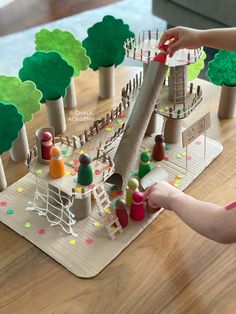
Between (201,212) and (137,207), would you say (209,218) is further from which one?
(137,207)

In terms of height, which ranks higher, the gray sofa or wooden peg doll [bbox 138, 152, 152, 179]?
wooden peg doll [bbox 138, 152, 152, 179]

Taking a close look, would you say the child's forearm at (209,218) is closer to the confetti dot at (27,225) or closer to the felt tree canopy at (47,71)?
the confetti dot at (27,225)

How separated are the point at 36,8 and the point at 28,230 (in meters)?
1.93

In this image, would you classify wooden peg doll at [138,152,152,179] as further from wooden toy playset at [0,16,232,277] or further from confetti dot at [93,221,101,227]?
confetti dot at [93,221,101,227]

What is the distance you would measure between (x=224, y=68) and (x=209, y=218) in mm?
523

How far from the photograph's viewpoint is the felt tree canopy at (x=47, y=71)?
117 cm

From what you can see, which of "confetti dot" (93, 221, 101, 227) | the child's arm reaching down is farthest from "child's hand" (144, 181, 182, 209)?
"confetti dot" (93, 221, 101, 227)

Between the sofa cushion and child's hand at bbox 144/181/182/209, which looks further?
the sofa cushion

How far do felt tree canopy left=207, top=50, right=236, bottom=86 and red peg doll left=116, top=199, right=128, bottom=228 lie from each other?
47 cm

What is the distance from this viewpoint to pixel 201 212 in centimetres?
87

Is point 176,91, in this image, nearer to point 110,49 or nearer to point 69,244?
point 110,49

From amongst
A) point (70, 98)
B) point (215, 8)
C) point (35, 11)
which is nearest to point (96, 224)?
point (70, 98)

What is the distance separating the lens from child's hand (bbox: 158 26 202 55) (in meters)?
1.04

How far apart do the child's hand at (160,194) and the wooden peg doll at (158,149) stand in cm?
16
